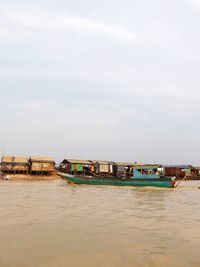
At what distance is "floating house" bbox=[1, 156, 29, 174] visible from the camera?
1587 inches

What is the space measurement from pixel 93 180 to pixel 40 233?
71.8 feet

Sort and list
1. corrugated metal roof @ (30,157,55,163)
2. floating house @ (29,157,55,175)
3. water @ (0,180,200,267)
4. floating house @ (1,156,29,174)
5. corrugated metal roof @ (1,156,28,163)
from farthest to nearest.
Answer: corrugated metal roof @ (30,157,55,163) → floating house @ (29,157,55,175) → corrugated metal roof @ (1,156,28,163) → floating house @ (1,156,29,174) → water @ (0,180,200,267)

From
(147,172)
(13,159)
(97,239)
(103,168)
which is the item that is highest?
(13,159)

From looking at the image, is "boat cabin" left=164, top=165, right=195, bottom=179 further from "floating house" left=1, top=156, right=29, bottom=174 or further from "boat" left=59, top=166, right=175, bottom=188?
"floating house" left=1, top=156, right=29, bottom=174

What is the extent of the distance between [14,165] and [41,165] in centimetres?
381

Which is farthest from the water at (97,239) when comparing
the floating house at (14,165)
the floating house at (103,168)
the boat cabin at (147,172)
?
the floating house at (103,168)

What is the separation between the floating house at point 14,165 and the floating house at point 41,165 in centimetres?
92

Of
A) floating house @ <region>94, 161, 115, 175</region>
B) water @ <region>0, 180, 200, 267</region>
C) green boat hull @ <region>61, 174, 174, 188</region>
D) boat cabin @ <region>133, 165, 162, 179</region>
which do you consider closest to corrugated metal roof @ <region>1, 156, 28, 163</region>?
floating house @ <region>94, 161, 115, 175</region>

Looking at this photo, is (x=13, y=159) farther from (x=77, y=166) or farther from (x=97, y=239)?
(x=97, y=239)

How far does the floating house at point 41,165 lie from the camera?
4119cm

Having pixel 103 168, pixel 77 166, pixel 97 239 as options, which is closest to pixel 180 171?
pixel 103 168

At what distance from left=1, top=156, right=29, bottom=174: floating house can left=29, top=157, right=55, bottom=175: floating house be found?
92 centimetres

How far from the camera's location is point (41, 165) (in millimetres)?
41625

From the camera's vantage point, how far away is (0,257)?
5574 millimetres
